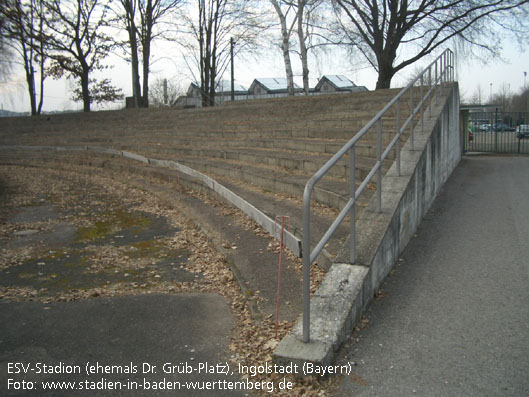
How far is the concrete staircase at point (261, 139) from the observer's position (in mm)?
7555

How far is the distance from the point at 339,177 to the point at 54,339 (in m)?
5.06

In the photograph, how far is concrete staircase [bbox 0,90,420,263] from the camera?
755 centimetres

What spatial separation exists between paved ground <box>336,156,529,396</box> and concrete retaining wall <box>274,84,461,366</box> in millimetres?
190

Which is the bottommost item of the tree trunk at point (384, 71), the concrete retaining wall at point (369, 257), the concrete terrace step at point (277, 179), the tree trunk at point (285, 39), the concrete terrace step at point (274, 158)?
the concrete retaining wall at point (369, 257)

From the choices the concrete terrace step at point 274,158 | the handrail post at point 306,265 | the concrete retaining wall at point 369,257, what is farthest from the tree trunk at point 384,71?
the handrail post at point 306,265

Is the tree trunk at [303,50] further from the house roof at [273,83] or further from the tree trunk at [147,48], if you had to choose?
the house roof at [273,83]

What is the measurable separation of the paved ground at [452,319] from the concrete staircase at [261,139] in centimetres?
95

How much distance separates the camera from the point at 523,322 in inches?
155

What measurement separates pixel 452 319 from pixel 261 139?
30.0 feet

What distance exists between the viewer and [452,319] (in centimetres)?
405

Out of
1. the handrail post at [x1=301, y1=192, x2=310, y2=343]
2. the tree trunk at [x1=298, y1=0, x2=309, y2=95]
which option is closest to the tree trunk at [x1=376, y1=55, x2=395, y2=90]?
the tree trunk at [x1=298, y1=0, x2=309, y2=95]

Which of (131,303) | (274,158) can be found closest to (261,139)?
(274,158)

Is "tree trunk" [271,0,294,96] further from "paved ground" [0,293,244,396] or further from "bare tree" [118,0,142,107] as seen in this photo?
"paved ground" [0,293,244,396]

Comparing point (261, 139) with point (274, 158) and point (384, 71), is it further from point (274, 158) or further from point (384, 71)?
point (384, 71)
